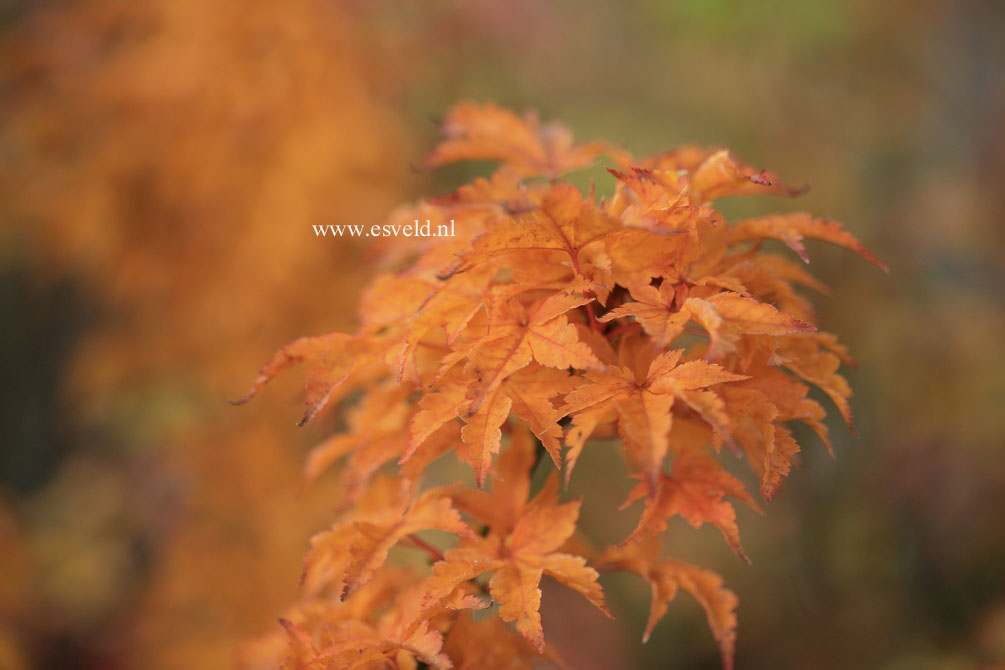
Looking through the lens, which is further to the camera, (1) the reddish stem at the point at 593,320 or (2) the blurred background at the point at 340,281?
(2) the blurred background at the point at 340,281

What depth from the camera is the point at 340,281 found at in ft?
8.76

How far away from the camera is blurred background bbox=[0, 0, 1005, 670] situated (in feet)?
7.76

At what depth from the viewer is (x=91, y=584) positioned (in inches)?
99.8

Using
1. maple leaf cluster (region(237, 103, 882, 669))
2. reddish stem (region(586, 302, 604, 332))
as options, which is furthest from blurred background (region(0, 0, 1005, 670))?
reddish stem (region(586, 302, 604, 332))

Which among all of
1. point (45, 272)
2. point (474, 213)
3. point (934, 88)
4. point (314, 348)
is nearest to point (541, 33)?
point (934, 88)

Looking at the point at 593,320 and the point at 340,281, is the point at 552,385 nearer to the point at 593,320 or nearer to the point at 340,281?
the point at 593,320

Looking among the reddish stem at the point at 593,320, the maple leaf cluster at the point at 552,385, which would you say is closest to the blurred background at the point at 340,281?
the maple leaf cluster at the point at 552,385

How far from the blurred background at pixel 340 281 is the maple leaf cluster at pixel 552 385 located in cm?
148

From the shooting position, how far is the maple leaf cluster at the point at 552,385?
72cm

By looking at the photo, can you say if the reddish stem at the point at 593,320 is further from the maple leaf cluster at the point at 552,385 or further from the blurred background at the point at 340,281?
the blurred background at the point at 340,281

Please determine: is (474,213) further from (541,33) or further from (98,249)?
(541,33)

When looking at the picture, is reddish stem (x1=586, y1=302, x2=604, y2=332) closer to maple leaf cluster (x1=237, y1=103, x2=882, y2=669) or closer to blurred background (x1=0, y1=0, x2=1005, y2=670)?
maple leaf cluster (x1=237, y1=103, x2=882, y2=669)

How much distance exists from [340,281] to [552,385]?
202cm

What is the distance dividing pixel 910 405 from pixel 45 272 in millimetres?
3205
